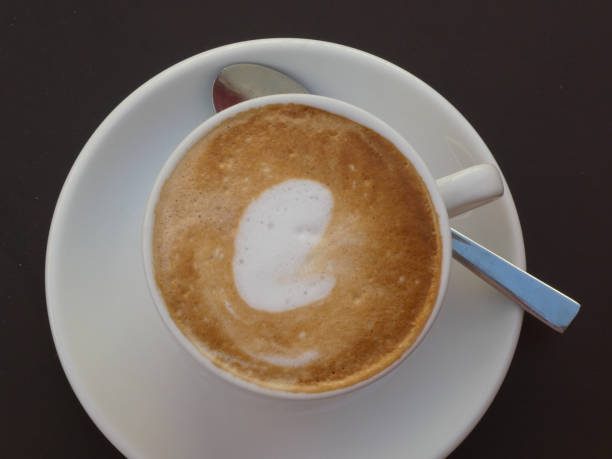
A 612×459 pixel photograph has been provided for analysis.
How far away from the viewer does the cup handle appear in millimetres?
1150

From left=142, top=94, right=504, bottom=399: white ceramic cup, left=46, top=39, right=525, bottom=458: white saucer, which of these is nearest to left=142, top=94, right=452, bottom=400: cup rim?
left=142, top=94, right=504, bottom=399: white ceramic cup

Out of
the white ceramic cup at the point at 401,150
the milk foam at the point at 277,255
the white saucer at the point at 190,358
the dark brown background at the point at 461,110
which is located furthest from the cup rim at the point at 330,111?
the dark brown background at the point at 461,110

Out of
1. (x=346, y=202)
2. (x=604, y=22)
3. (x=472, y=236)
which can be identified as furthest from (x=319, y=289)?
(x=604, y=22)

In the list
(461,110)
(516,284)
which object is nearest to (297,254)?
(516,284)

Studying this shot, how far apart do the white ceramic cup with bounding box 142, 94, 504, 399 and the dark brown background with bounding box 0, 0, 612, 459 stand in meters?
0.54

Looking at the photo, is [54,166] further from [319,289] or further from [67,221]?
[319,289]

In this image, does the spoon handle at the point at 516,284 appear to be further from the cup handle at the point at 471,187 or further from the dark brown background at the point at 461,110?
the dark brown background at the point at 461,110

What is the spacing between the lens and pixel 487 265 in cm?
133

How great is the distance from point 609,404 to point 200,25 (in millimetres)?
1492

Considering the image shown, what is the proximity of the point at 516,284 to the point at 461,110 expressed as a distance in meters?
0.55

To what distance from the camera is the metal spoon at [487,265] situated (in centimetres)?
133

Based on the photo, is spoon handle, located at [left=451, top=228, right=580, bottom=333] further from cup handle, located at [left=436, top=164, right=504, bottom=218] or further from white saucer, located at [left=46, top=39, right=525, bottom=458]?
cup handle, located at [left=436, top=164, right=504, bottom=218]

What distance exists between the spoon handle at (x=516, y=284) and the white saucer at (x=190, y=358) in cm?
5

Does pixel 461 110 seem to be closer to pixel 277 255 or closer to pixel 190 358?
pixel 277 255
